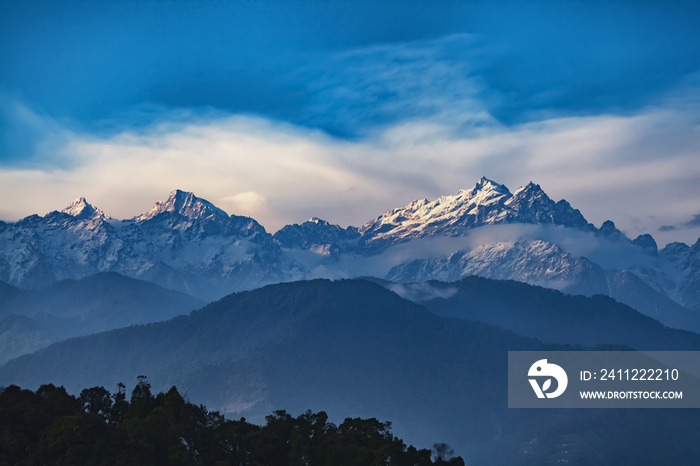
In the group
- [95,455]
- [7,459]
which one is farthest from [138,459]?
[7,459]

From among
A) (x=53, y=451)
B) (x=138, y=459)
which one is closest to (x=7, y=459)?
(x=53, y=451)

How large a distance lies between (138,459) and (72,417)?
15441 millimetres

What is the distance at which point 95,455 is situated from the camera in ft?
632

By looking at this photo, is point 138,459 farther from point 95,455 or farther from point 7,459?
point 7,459

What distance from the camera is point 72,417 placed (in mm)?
197500

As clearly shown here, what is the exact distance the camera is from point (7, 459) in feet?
627

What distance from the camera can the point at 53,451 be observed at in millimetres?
191625

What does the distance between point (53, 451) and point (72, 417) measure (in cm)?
816

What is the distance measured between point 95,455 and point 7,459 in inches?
635

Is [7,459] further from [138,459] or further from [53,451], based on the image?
[138,459]

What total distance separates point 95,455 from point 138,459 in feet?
26.5

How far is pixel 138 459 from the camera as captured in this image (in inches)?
7682
